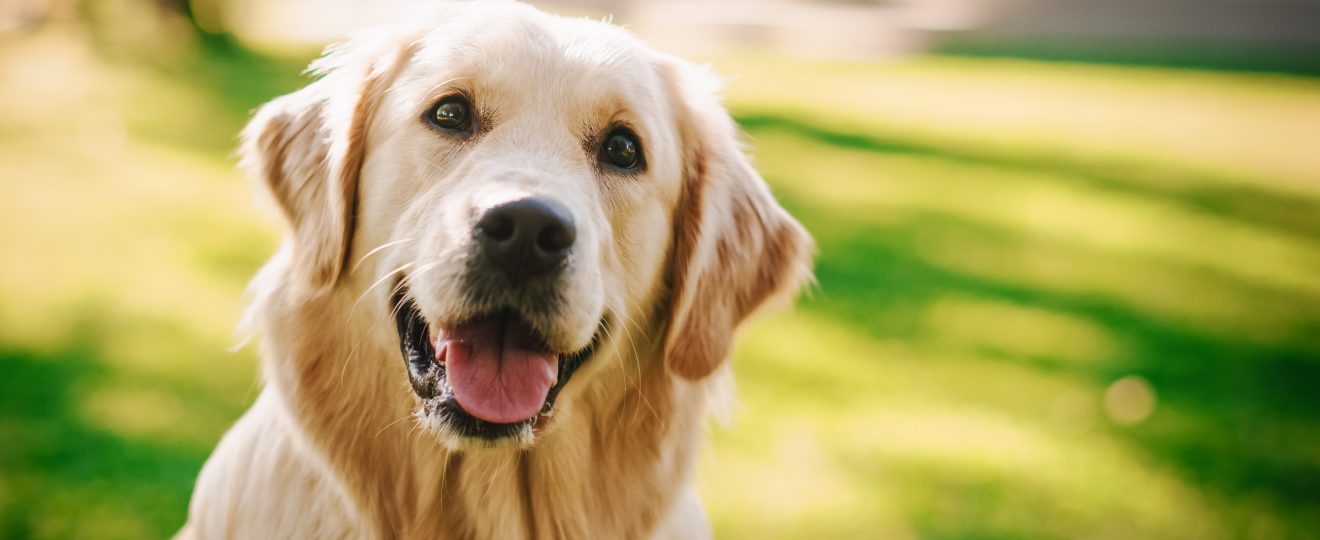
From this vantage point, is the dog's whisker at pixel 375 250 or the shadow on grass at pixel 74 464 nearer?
the dog's whisker at pixel 375 250

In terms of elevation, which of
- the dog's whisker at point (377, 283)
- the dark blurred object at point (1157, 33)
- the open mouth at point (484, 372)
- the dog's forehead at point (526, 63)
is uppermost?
the dark blurred object at point (1157, 33)

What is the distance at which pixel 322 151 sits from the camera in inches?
99.1

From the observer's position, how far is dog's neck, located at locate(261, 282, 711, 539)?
238cm

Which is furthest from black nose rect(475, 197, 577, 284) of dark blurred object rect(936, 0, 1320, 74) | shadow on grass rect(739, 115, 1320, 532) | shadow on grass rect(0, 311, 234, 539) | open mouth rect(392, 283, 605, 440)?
dark blurred object rect(936, 0, 1320, 74)

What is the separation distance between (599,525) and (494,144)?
108 cm

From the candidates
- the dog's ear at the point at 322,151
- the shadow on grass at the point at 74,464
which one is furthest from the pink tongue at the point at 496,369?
the shadow on grass at the point at 74,464

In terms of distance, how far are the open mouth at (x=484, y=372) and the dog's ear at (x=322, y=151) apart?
0.26 m

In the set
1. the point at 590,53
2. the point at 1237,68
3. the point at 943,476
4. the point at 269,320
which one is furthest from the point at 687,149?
the point at 1237,68

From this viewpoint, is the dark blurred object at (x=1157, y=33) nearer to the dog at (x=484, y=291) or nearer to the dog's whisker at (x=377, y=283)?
the dog at (x=484, y=291)

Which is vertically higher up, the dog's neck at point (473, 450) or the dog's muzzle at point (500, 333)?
the dog's muzzle at point (500, 333)

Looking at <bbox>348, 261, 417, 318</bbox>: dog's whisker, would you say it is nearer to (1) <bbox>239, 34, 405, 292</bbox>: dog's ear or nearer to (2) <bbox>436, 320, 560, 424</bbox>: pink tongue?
(1) <bbox>239, 34, 405, 292</bbox>: dog's ear

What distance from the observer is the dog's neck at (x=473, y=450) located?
2379mm

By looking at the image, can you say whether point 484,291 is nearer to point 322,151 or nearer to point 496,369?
point 496,369

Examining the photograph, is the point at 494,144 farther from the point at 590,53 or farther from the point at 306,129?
the point at 306,129
